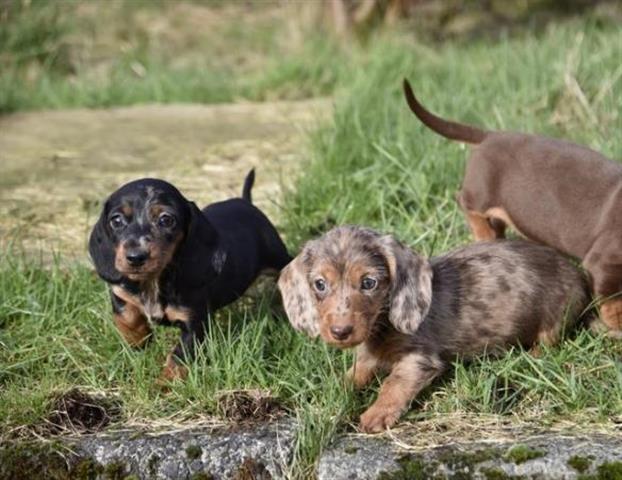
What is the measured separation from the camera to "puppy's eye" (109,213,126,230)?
4.78 metres

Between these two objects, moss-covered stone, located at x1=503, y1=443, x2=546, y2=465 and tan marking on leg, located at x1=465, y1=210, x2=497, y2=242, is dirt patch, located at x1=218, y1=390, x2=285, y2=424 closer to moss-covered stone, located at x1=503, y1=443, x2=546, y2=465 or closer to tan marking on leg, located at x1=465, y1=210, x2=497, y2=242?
moss-covered stone, located at x1=503, y1=443, x2=546, y2=465

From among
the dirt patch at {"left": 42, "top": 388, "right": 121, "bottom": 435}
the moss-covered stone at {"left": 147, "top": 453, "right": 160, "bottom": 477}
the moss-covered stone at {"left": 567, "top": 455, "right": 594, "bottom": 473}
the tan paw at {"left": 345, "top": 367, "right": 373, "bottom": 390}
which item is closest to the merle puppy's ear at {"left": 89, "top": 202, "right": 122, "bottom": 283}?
the dirt patch at {"left": 42, "top": 388, "right": 121, "bottom": 435}

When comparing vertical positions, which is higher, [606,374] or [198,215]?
[198,215]

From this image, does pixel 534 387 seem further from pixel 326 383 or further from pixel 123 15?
pixel 123 15

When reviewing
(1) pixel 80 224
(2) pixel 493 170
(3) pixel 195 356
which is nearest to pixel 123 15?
(1) pixel 80 224

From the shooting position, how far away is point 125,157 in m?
7.99

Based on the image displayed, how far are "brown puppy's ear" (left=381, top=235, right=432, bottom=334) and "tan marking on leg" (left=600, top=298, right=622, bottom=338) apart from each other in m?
0.99

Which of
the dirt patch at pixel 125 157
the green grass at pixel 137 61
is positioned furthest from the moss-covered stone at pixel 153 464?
the green grass at pixel 137 61

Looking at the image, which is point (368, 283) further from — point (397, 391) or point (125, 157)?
point (125, 157)

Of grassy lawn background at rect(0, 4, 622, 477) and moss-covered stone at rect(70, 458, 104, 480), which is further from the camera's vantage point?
grassy lawn background at rect(0, 4, 622, 477)

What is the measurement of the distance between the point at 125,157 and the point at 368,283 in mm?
3790

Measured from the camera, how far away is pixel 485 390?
4.62m

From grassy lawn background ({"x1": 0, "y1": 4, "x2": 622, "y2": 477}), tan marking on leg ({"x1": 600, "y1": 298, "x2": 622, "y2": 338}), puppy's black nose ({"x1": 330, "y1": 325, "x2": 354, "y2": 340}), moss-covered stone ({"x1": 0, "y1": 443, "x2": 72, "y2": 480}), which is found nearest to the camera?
puppy's black nose ({"x1": 330, "y1": 325, "x2": 354, "y2": 340})

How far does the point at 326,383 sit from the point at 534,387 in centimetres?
77
